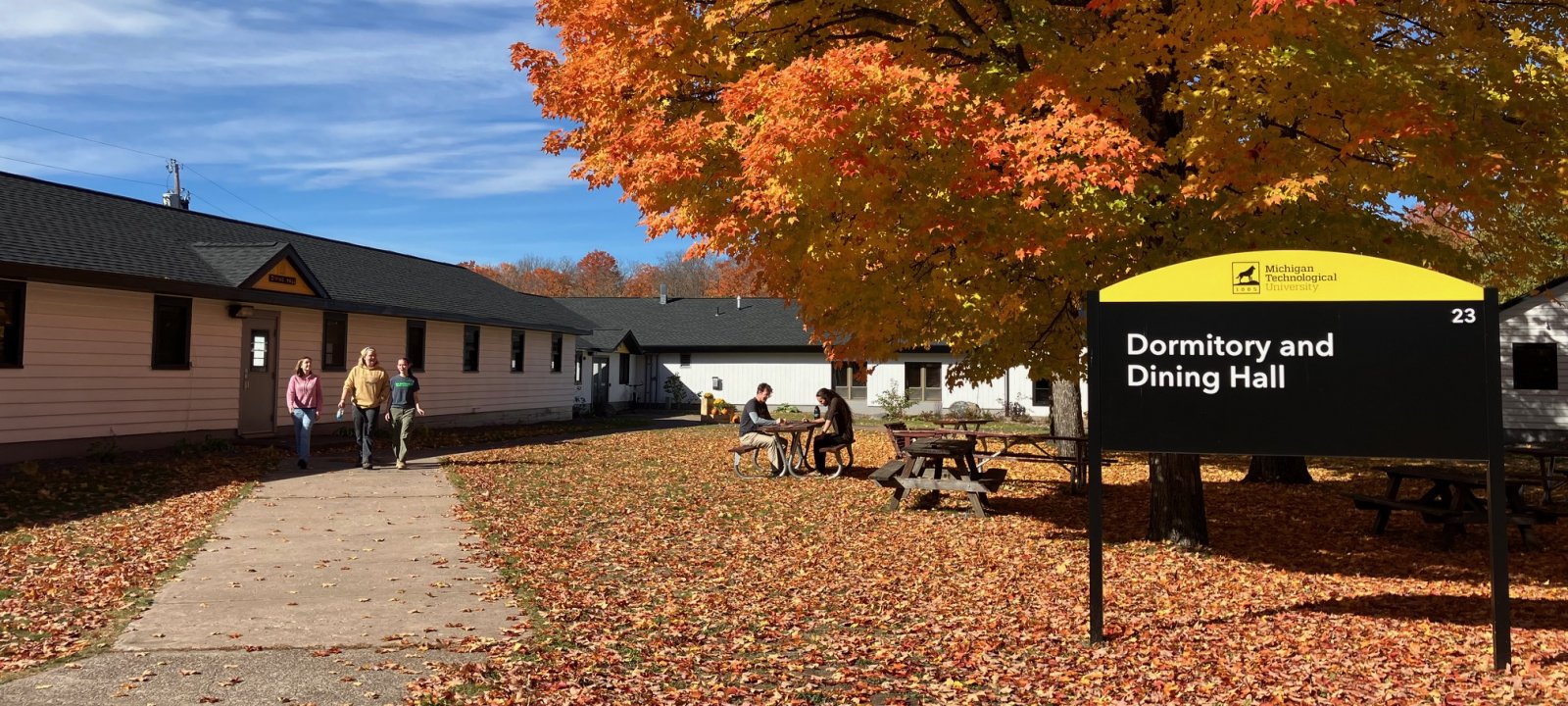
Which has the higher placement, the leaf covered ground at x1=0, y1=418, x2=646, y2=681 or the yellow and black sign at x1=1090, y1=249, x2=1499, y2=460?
the yellow and black sign at x1=1090, y1=249, x2=1499, y2=460

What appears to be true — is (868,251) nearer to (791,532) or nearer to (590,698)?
(791,532)

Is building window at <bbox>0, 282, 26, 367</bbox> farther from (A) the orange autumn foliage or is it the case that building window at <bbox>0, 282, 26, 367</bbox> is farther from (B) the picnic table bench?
(B) the picnic table bench

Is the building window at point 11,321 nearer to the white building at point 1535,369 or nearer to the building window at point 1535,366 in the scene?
the white building at point 1535,369

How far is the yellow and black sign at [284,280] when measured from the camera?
730 inches

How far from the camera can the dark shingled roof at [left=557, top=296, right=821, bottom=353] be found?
131 ft

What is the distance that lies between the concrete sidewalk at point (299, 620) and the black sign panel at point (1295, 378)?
4.18 meters

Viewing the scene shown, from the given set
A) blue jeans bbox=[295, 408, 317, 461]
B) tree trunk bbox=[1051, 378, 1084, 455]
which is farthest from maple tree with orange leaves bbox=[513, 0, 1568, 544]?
tree trunk bbox=[1051, 378, 1084, 455]

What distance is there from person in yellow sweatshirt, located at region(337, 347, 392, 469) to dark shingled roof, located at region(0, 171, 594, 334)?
411 centimetres

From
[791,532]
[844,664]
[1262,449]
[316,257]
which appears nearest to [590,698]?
[844,664]

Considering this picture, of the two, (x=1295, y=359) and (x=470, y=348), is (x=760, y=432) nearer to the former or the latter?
(x=1295, y=359)

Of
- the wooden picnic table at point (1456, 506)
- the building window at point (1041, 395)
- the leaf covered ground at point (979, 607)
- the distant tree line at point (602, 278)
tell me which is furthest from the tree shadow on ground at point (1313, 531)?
the distant tree line at point (602, 278)

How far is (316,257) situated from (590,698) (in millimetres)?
21405

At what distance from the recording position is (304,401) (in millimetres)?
14547

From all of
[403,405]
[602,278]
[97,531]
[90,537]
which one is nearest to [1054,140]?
[90,537]
